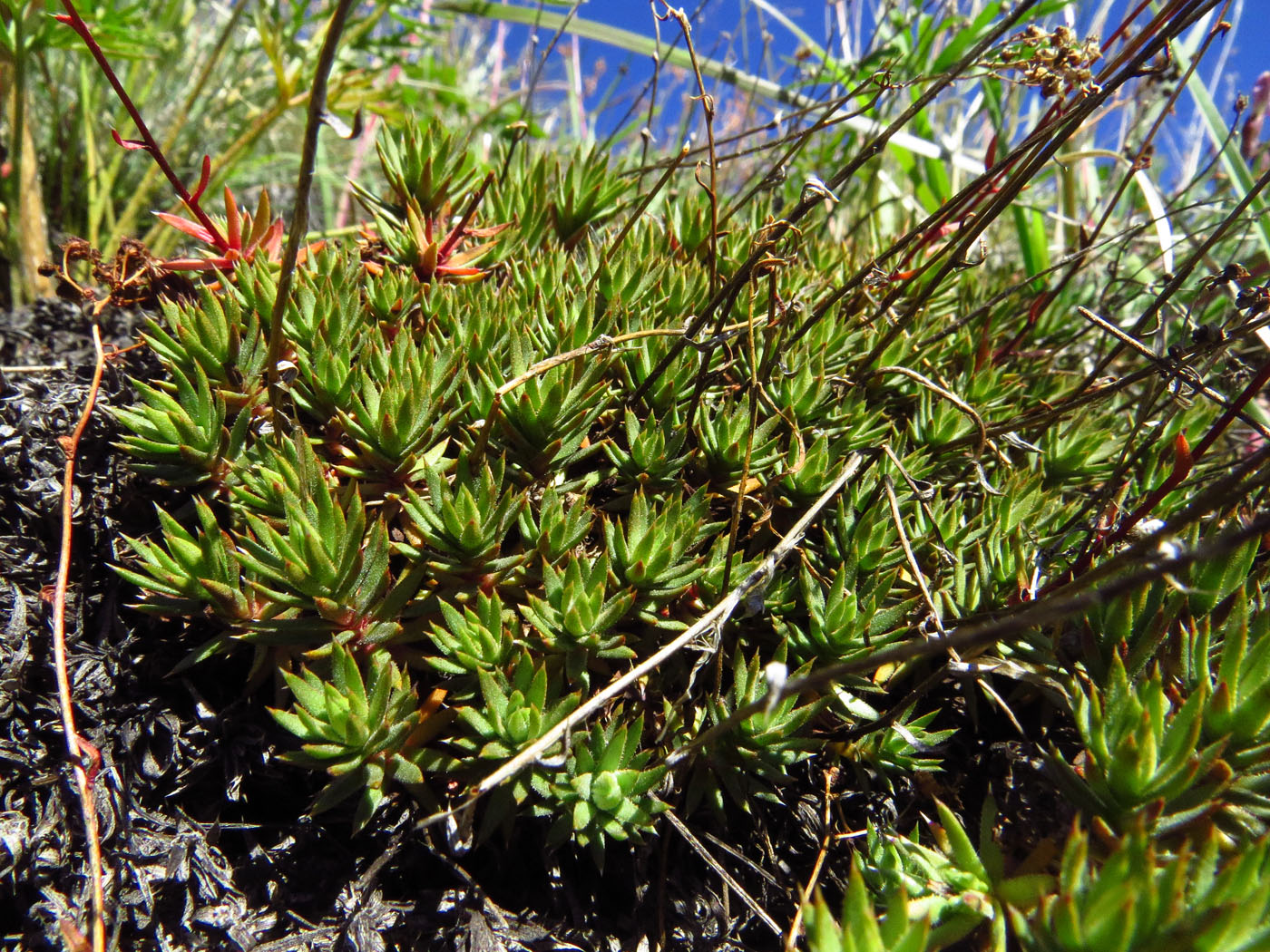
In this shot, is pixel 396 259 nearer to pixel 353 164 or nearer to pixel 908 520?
pixel 908 520

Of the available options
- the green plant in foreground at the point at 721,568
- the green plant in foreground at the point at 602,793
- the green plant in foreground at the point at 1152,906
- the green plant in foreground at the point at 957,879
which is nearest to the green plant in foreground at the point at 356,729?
the green plant in foreground at the point at 721,568

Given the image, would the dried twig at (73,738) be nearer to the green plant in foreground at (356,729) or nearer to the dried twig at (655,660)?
the green plant in foreground at (356,729)

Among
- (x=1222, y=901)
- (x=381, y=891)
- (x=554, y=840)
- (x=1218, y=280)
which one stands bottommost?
(x=381, y=891)

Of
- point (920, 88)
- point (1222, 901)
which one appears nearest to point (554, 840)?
point (1222, 901)

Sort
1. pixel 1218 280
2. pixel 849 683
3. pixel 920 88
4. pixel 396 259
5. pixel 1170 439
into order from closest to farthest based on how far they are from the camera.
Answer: pixel 849 683
pixel 1218 280
pixel 1170 439
pixel 396 259
pixel 920 88

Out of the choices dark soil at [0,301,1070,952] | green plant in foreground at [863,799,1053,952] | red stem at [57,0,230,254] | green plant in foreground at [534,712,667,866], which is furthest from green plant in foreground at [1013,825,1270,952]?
red stem at [57,0,230,254]

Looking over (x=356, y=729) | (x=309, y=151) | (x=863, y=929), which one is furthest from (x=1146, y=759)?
(x=309, y=151)

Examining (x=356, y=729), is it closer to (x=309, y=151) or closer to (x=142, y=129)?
(x=309, y=151)
